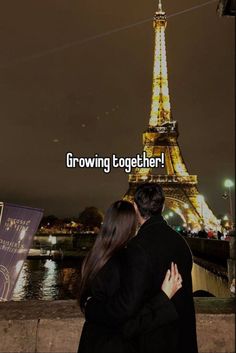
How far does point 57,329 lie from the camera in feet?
12.1

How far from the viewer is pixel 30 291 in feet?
69.8

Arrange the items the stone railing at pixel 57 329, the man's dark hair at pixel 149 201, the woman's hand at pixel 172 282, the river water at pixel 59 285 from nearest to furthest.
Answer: the woman's hand at pixel 172 282 → the man's dark hair at pixel 149 201 → the stone railing at pixel 57 329 → the river water at pixel 59 285

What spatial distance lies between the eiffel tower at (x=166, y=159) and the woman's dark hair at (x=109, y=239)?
4846 centimetres

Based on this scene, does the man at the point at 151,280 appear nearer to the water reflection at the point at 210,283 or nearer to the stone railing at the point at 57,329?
the stone railing at the point at 57,329

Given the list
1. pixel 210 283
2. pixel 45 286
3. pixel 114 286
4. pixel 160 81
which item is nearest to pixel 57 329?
pixel 114 286

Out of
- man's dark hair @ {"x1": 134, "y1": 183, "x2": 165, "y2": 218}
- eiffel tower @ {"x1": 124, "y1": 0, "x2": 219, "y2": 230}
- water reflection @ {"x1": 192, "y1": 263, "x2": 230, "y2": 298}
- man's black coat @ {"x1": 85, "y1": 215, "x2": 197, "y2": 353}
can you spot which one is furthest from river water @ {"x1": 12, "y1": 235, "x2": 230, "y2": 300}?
eiffel tower @ {"x1": 124, "y1": 0, "x2": 219, "y2": 230}

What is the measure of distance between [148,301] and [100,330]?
36 cm

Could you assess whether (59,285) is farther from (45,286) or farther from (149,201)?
(149,201)

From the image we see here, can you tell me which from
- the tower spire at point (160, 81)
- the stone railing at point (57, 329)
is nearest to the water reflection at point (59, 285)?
the stone railing at point (57, 329)

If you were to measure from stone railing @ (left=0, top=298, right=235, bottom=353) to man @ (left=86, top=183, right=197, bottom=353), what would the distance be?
121 cm

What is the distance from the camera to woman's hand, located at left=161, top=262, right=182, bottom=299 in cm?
246

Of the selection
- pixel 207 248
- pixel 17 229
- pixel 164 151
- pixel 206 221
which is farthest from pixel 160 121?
pixel 17 229

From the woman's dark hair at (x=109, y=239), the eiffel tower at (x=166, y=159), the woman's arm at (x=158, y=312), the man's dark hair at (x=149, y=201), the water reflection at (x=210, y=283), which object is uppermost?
the eiffel tower at (x=166, y=159)

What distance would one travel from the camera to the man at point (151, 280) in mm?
2334
